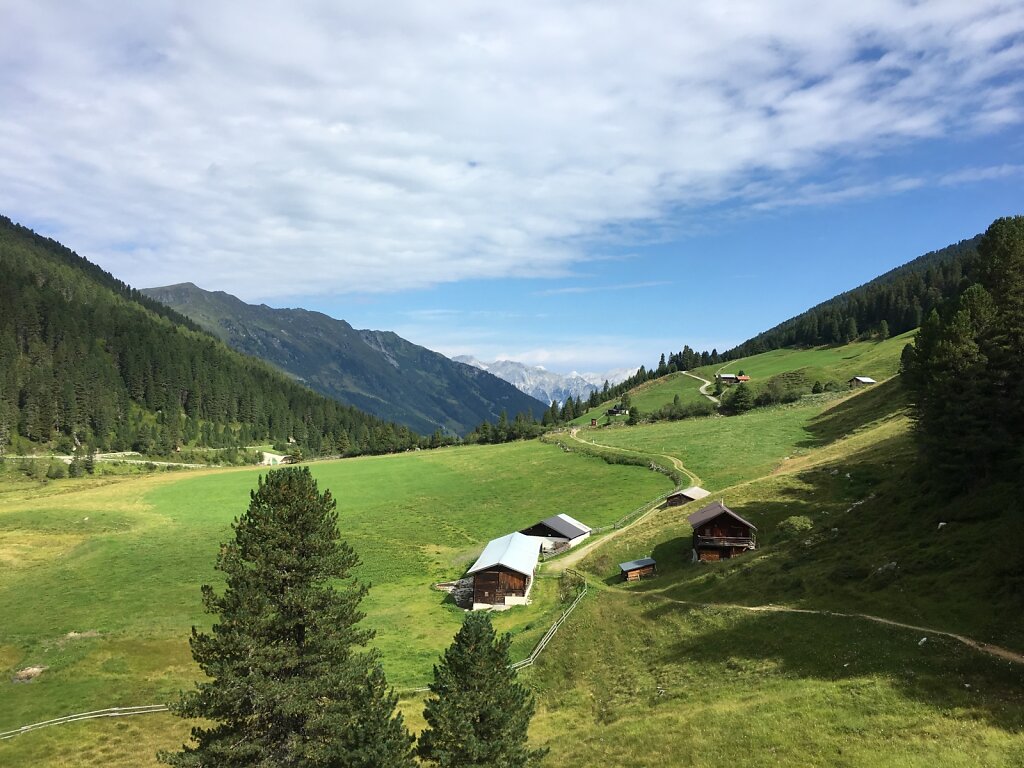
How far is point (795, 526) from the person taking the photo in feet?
168

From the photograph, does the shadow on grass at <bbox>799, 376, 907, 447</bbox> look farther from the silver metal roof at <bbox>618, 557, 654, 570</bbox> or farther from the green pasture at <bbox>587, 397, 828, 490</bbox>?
the silver metal roof at <bbox>618, 557, 654, 570</bbox>

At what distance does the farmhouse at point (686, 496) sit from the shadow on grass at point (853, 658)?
33.5m

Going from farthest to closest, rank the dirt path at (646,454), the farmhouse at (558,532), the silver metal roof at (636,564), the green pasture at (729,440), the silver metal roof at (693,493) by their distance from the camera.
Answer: the green pasture at (729,440)
the dirt path at (646,454)
the silver metal roof at (693,493)
the farmhouse at (558,532)
the silver metal roof at (636,564)

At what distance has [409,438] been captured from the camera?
18862 cm

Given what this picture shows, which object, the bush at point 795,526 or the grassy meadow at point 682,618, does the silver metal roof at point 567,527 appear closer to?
the grassy meadow at point 682,618

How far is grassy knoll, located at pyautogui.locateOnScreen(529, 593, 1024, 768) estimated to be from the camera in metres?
21.2

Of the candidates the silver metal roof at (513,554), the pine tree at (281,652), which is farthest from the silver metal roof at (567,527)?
the pine tree at (281,652)

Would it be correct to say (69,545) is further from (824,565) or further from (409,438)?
(409,438)

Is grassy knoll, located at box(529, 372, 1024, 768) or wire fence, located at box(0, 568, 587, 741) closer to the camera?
grassy knoll, located at box(529, 372, 1024, 768)

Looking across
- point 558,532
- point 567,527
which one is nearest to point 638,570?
point 558,532

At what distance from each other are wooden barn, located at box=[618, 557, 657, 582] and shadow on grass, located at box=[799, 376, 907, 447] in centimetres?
5131

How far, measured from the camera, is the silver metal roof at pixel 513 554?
56500 millimetres

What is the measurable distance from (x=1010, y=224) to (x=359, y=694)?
184 feet

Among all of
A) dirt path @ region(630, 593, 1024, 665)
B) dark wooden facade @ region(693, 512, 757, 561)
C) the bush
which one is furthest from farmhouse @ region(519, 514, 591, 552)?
the bush
